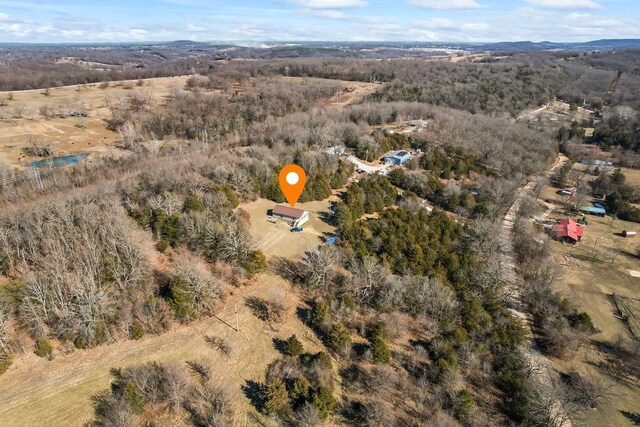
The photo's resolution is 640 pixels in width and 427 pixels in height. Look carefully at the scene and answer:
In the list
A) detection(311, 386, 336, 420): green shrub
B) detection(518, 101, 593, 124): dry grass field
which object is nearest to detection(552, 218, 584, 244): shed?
detection(311, 386, 336, 420): green shrub

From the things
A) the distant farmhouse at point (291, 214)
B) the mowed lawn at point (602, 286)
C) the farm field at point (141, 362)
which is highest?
the distant farmhouse at point (291, 214)

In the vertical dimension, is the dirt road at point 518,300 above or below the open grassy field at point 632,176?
below

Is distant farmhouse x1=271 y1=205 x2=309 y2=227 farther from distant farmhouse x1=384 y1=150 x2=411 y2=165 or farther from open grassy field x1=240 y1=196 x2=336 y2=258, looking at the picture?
distant farmhouse x1=384 y1=150 x2=411 y2=165

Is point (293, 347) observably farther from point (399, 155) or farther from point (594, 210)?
point (594, 210)

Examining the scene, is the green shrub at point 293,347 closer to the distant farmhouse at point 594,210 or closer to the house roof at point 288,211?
the house roof at point 288,211

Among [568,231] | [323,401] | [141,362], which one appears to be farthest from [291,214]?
[568,231]

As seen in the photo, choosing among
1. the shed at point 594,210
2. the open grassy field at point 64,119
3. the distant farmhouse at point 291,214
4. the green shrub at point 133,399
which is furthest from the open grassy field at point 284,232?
the open grassy field at point 64,119

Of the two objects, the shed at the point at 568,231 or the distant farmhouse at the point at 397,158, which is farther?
the distant farmhouse at the point at 397,158

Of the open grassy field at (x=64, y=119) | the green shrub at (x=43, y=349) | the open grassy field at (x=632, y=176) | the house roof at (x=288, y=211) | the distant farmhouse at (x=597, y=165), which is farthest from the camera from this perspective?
the open grassy field at (x=64, y=119)
